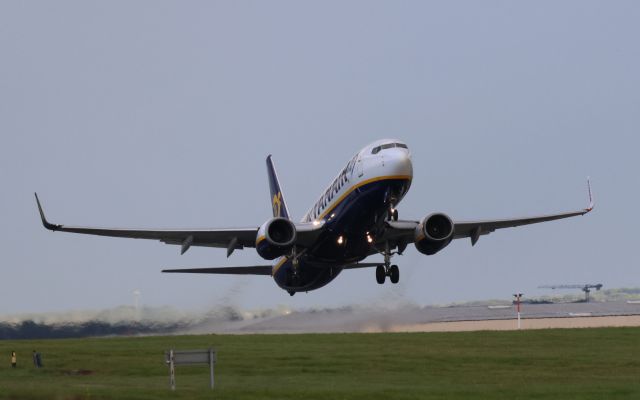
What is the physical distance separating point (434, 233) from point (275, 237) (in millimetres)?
6804

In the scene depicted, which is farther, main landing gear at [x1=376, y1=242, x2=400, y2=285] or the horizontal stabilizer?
the horizontal stabilizer

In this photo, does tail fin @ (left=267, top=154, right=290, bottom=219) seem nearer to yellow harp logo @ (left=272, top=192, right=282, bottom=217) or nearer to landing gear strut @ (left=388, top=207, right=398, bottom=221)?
yellow harp logo @ (left=272, top=192, right=282, bottom=217)

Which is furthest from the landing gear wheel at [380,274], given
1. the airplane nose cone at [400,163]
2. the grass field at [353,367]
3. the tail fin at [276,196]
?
the tail fin at [276,196]

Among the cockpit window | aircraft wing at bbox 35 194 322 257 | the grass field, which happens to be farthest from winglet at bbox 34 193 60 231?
the cockpit window

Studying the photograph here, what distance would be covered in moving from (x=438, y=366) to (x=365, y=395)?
12851 millimetres

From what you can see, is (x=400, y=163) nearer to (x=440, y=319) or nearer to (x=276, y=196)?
(x=276, y=196)

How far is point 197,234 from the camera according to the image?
163 ft

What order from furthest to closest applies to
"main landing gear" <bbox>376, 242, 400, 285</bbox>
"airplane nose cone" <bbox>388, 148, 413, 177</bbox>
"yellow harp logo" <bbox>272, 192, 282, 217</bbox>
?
"yellow harp logo" <bbox>272, 192, 282, 217</bbox>
"main landing gear" <bbox>376, 242, 400, 285</bbox>
"airplane nose cone" <bbox>388, 148, 413, 177</bbox>

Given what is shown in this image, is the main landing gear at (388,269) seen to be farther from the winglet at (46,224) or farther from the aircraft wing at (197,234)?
the winglet at (46,224)

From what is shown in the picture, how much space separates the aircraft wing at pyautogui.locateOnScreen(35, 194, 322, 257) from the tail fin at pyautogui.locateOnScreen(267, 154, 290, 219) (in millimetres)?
9979

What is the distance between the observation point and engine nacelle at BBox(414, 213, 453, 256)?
4647cm

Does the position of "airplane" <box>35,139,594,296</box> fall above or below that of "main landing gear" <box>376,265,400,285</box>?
above

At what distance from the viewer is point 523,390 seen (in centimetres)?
3538

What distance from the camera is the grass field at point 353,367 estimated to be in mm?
34156
